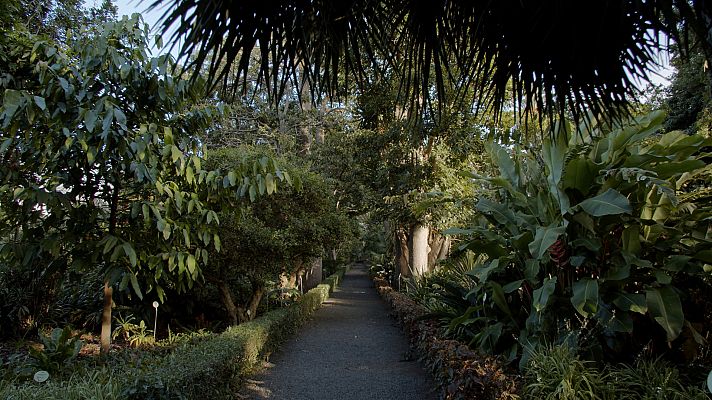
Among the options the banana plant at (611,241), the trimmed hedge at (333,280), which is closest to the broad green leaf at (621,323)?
the banana plant at (611,241)

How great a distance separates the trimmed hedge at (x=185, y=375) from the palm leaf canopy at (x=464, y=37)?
2496 millimetres

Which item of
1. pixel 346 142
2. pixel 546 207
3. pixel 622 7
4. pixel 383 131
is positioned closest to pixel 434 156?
pixel 383 131

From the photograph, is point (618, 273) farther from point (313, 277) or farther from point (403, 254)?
point (313, 277)

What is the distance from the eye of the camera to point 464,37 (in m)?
1.92

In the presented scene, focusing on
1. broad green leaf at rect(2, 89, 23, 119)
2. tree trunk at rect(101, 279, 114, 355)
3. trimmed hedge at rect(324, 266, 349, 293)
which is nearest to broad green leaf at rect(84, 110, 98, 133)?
broad green leaf at rect(2, 89, 23, 119)

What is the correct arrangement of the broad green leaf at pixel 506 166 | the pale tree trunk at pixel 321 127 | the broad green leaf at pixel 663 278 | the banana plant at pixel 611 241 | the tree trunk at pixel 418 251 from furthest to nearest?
the pale tree trunk at pixel 321 127, the tree trunk at pixel 418 251, the broad green leaf at pixel 506 166, the banana plant at pixel 611 241, the broad green leaf at pixel 663 278

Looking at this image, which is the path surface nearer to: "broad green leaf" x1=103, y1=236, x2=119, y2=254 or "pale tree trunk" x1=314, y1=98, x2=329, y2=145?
"broad green leaf" x1=103, y1=236, x2=119, y2=254

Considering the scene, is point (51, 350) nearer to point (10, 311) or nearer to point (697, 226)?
point (10, 311)

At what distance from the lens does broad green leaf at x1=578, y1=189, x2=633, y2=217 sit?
381cm

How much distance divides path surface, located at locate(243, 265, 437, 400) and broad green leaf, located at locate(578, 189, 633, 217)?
9.52 ft

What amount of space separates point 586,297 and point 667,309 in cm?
58

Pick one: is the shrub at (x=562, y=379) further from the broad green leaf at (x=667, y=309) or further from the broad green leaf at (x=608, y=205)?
the broad green leaf at (x=608, y=205)

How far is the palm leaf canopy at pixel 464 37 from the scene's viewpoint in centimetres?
145

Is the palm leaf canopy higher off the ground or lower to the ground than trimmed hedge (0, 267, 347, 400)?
higher
